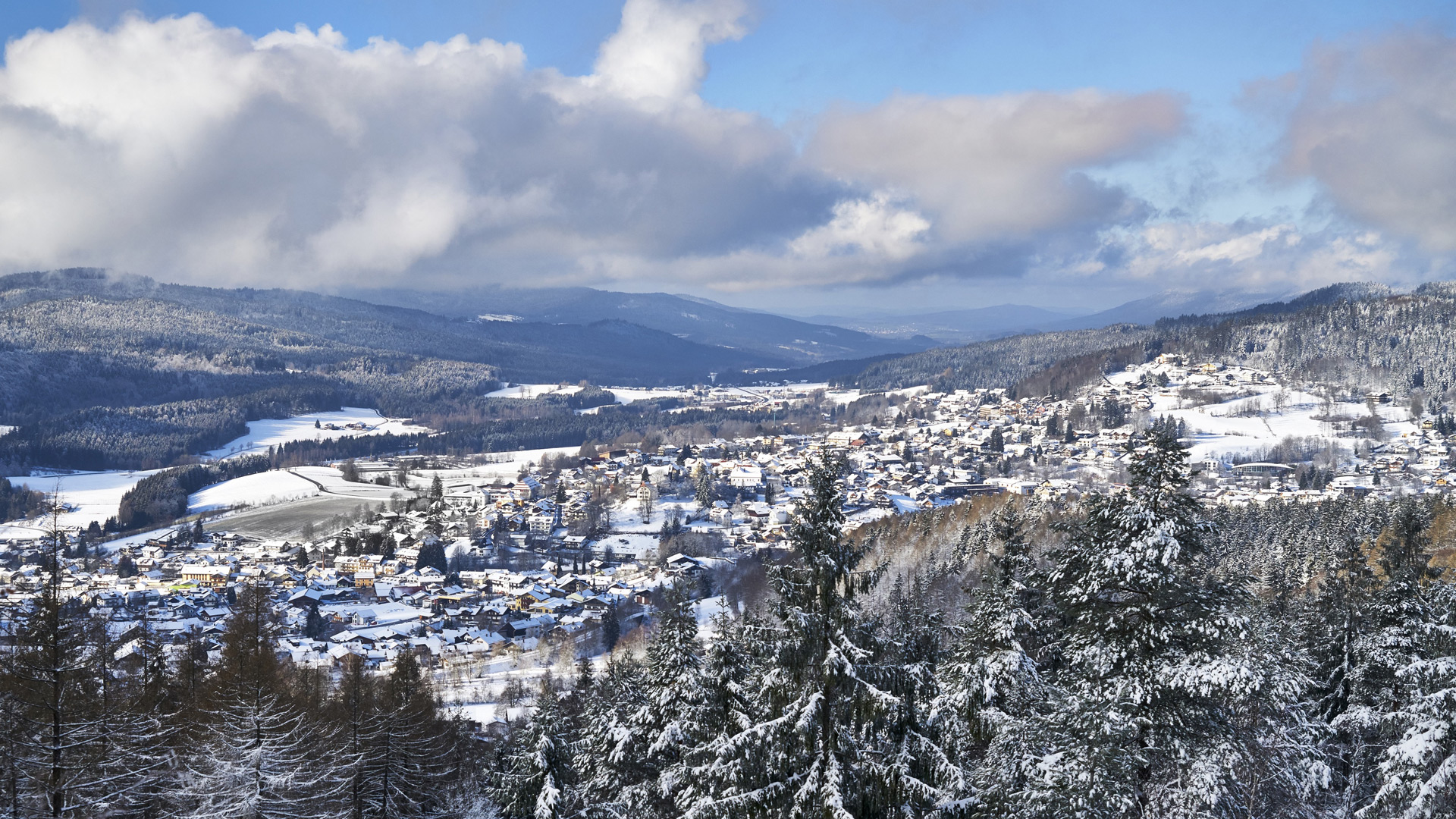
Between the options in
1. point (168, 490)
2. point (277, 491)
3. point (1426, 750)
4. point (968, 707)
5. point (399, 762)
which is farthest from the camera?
point (277, 491)

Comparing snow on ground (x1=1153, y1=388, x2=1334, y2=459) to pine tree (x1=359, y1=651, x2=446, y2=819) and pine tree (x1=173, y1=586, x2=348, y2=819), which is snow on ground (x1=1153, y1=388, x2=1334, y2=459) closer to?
pine tree (x1=359, y1=651, x2=446, y2=819)

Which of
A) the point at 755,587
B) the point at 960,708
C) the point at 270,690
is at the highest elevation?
the point at 960,708

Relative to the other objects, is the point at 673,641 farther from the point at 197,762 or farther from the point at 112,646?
the point at 112,646

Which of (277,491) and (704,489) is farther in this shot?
(277,491)

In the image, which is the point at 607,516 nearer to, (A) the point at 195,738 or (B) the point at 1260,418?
(A) the point at 195,738

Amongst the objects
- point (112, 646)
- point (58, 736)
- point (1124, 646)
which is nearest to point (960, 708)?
point (1124, 646)

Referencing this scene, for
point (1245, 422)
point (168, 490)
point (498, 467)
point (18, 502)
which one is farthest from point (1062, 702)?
point (1245, 422)
